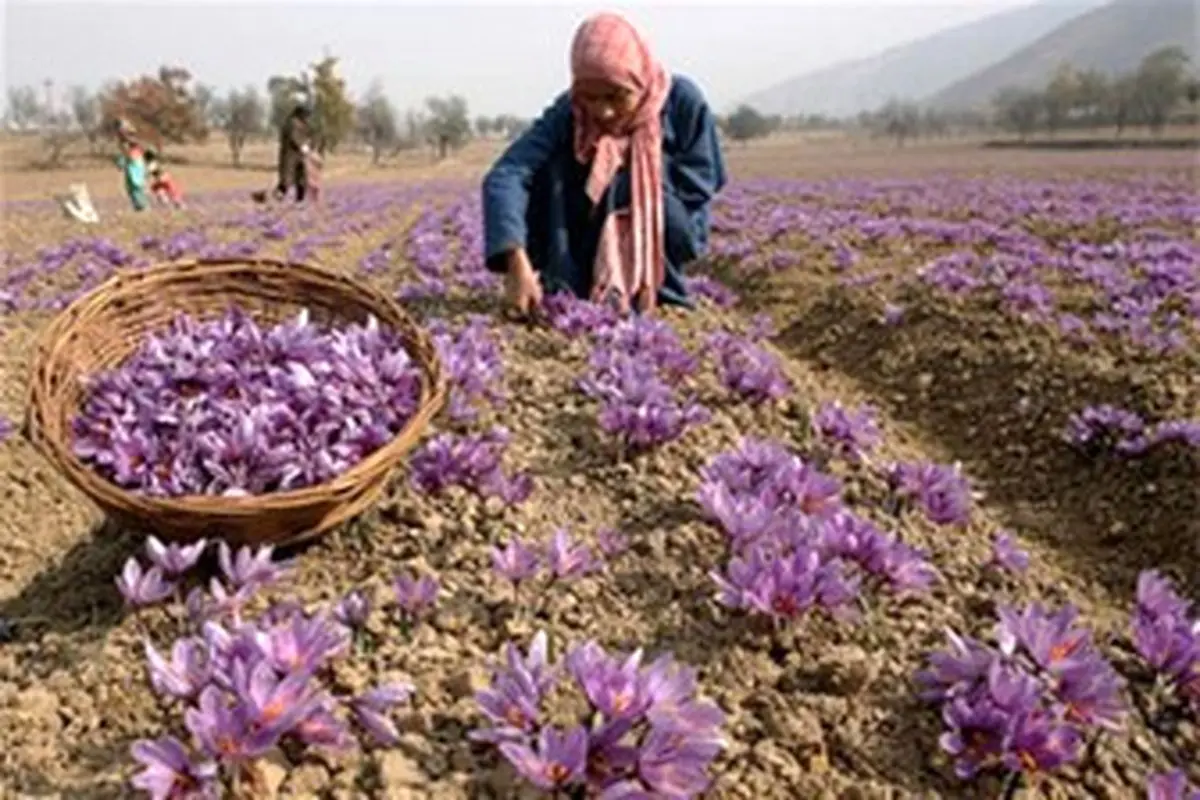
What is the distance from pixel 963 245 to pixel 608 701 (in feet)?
37.9

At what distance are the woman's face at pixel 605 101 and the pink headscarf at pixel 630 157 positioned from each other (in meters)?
0.04

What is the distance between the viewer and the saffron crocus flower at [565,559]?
2.88m

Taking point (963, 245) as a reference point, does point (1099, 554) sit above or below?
below

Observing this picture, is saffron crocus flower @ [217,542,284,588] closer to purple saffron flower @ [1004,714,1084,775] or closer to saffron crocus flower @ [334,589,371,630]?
saffron crocus flower @ [334,589,371,630]

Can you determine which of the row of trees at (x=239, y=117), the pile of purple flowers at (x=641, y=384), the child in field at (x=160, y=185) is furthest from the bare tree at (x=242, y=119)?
the pile of purple flowers at (x=641, y=384)

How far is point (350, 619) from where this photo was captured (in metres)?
2.57

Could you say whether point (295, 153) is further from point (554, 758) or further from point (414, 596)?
point (554, 758)

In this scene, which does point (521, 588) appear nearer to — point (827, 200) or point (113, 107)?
point (827, 200)

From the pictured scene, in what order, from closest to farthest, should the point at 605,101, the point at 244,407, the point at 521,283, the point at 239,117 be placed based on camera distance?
the point at 244,407 < the point at 605,101 < the point at 521,283 < the point at 239,117

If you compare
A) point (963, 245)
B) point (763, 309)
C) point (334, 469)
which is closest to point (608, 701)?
point (334, 469)

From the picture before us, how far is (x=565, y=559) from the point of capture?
2.88 m

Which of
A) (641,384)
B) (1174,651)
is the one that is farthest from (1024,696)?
(641,384)

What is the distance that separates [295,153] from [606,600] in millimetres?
23442

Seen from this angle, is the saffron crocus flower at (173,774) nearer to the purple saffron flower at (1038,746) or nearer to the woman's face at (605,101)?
the purple saffron flower at (1038,746)
